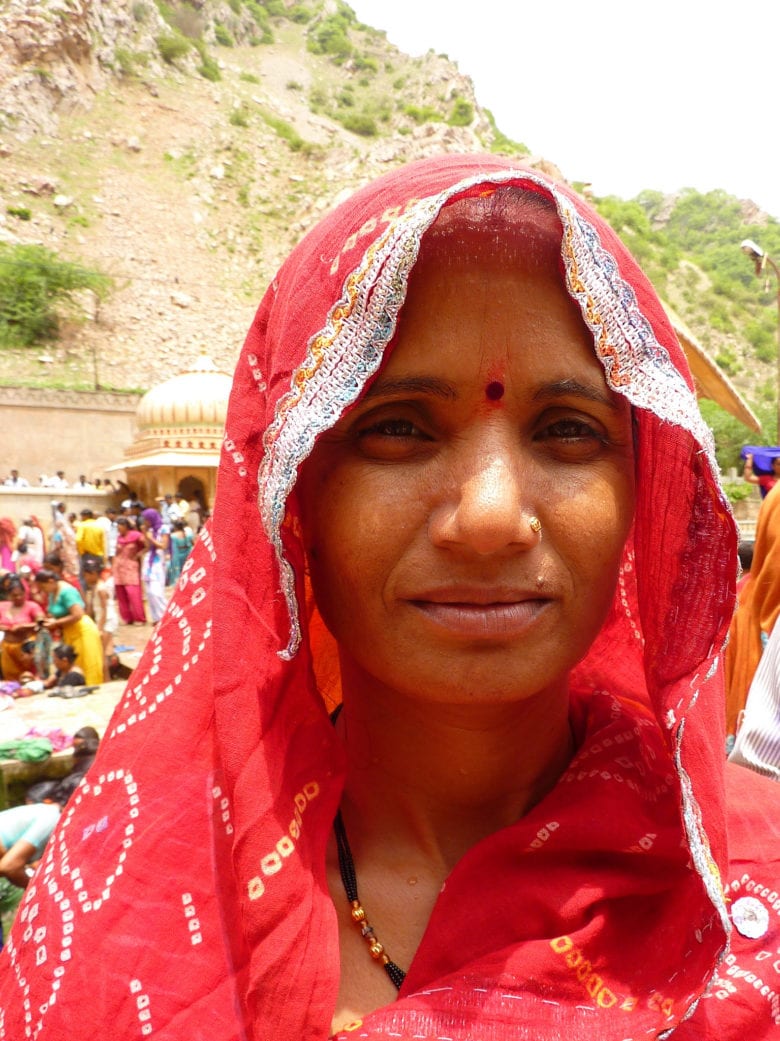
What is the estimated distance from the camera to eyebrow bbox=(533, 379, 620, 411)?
2.73 ft

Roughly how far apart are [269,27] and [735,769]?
249 feet

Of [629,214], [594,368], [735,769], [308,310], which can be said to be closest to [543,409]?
[594,368]

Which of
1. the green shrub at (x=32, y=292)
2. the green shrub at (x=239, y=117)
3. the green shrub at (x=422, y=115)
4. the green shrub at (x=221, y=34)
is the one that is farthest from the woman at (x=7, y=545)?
the green shrub at (x=221, y=34)

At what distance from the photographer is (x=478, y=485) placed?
785 millimetres

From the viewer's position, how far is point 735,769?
1170mm

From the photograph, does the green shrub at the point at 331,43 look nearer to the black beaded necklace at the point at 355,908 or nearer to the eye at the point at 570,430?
the eye at the point at 570,430

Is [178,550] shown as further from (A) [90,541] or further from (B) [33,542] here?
(B) [33,542]

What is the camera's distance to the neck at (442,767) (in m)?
0.95

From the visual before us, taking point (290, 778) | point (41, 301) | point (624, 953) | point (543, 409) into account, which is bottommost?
point (624, 953)

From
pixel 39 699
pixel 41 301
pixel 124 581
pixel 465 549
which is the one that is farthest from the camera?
pixel 41 301

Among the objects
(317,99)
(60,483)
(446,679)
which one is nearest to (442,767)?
(446,679)

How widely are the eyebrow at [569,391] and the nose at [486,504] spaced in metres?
0.06

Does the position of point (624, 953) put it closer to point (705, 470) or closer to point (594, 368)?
point (705, 470)

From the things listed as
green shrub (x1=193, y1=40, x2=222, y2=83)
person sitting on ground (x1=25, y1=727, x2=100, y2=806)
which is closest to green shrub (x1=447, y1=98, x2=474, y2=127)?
green shrub (x1=193, y1=40, x2=222, y2=83)
